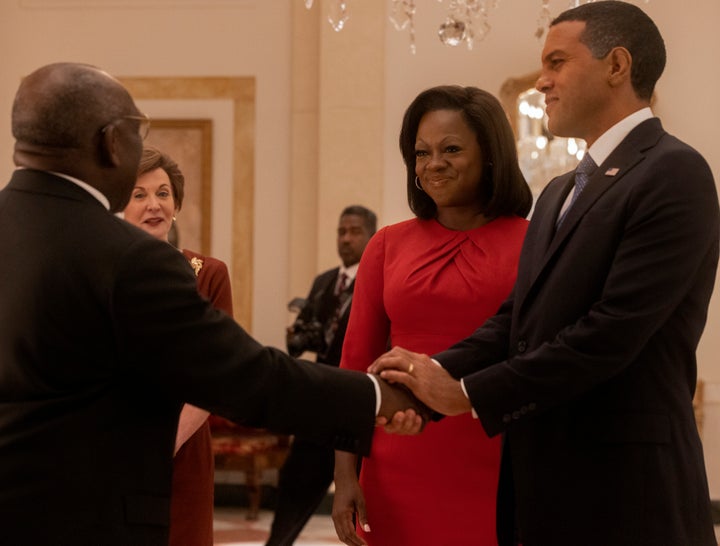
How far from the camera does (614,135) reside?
2.56 m

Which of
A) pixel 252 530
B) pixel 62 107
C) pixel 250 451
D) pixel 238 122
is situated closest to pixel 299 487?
pixel 252 530

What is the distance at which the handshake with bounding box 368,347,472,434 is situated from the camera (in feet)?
8.76

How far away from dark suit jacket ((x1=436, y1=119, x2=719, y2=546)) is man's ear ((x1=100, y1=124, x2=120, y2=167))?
947mm

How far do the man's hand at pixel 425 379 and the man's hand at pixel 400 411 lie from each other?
27mm

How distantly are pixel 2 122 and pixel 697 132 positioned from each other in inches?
207

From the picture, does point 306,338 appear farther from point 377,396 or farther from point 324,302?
point 377,396

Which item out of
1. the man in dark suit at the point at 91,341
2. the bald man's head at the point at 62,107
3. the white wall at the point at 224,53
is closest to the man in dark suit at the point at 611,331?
the man in dark suit at the point at 91,341

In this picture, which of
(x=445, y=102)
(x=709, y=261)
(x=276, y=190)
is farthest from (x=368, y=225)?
(x=709, y=261)

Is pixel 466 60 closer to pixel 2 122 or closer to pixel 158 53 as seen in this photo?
pixel 158 53

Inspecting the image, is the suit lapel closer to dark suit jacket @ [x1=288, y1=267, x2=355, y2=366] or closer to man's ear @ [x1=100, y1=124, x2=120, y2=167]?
man's ear @ [x1=100, y1=124, x2=120, y2=167]

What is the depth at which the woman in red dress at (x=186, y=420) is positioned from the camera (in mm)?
3037

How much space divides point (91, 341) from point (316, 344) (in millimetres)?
4669

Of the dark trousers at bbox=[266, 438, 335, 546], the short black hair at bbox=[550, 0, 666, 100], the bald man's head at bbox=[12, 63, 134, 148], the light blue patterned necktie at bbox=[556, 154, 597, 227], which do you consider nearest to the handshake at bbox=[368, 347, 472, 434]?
the light blue patterned necktie at bbox=[556, 154, 597, 227]

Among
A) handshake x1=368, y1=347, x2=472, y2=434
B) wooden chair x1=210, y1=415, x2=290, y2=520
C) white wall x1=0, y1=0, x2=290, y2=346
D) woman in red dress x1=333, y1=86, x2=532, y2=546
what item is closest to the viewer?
handshake x1=368, y1=347, x2=472, y2=434
